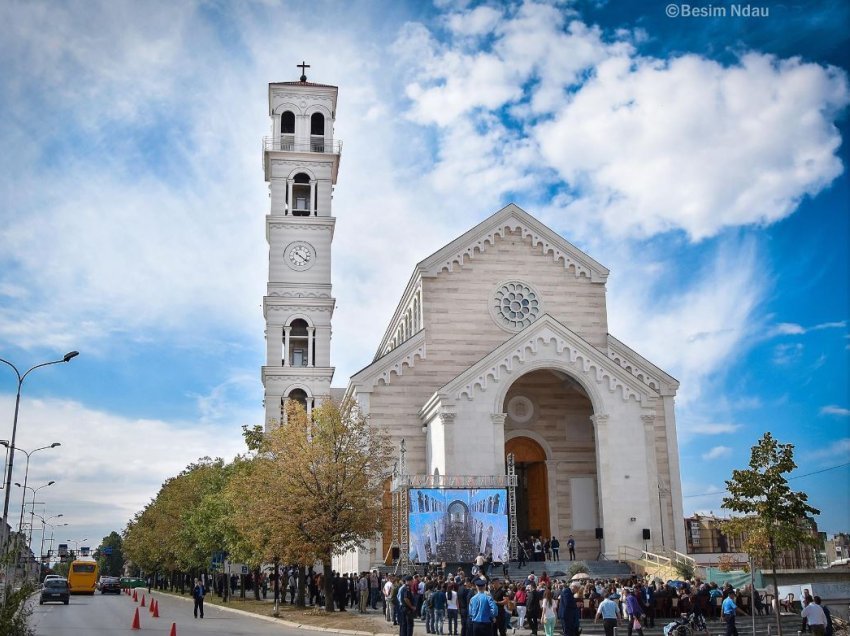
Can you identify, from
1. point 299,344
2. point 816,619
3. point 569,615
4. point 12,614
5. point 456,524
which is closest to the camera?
point 12,614

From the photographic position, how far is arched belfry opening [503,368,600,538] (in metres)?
43.8

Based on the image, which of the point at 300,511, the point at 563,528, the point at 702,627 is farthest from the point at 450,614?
the point at 563,528

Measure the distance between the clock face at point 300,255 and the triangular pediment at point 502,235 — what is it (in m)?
12.6

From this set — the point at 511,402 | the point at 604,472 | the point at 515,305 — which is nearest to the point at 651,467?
the point at 604,472

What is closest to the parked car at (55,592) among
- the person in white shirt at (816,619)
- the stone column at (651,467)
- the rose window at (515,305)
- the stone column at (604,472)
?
the rose window at (515,305)

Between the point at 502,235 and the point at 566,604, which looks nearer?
the point at 566,604

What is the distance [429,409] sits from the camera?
41.2m

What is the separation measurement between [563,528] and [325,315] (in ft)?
69.4

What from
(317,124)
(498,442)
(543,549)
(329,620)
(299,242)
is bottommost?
(329,620)

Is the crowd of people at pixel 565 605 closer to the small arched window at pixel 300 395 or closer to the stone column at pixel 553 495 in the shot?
the stone column at pixel 553 495

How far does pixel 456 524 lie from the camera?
1399 inches

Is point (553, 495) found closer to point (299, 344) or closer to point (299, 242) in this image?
point (299, 344)

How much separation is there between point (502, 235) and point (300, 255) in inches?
620

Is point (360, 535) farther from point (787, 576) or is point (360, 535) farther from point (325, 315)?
point (325, 315)
